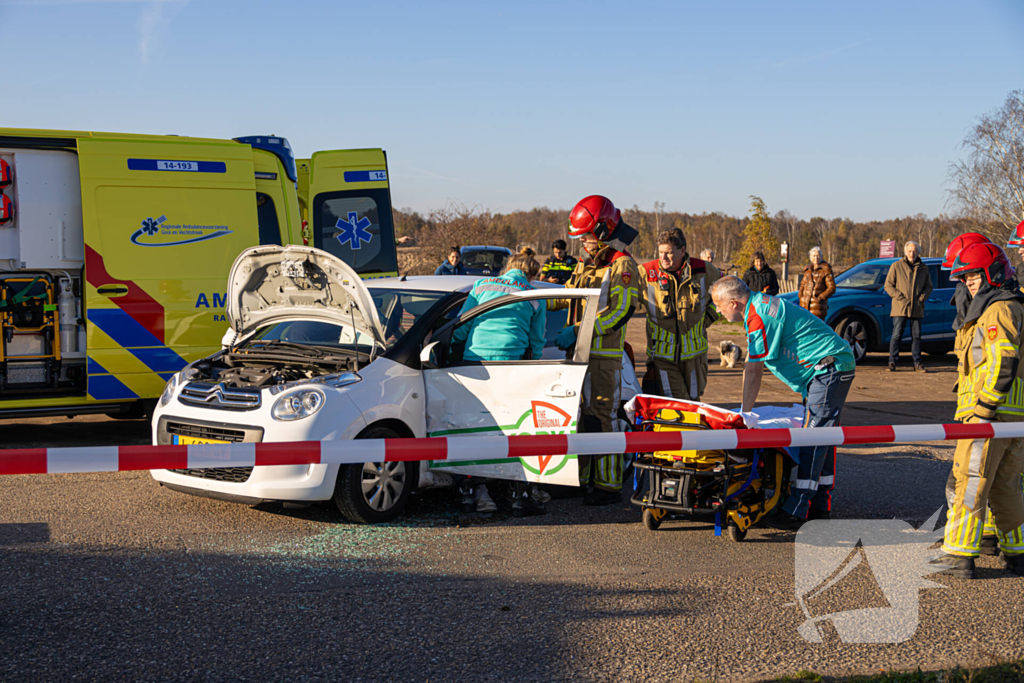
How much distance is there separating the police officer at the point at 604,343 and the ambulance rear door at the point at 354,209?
506 cm

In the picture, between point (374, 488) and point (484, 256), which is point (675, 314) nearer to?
point (374, 488)

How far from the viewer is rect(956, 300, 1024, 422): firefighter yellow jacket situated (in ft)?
14.8

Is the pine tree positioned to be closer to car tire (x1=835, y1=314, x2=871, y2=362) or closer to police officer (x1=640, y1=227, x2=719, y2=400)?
car tire (x1=835, y1=314, x2=871, y2=362)

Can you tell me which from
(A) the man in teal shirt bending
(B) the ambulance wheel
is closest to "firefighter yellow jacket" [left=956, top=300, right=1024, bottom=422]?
(A) the man in teal shirt bending

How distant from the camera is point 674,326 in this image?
22.6ft

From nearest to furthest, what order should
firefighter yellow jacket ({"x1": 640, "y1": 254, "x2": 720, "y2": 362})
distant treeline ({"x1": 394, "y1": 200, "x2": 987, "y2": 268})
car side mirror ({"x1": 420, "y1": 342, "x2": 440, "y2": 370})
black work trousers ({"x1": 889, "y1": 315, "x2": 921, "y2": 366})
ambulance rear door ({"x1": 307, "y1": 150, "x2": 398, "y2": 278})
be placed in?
car side mirror ({"x1": 420, "y1": 342, "x2": 440, "y2": 370}), firefighter yellow jacket ({"x1": 640, "y1": 254, "x2": 720, "y2": 362}), ambulance rear door ({"x1": 307, "y1": 150, "x2": 398, "y2": 278}), black work trousers ({"x1": 889, "y1": 315, "x2": 921, "y2": 366}), distant treeline ({"x1": 394, "y1": 200, "x2": 987, "y2": 268})

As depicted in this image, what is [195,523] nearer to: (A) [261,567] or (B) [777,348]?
(A) [261,567]

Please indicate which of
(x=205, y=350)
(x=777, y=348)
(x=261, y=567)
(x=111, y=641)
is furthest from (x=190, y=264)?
(x=777, y=348)

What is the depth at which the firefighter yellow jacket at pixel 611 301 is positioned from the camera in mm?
5816

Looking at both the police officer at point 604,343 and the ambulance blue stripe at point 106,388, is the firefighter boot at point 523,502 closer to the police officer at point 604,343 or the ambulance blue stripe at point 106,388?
the police officer at point 604,343

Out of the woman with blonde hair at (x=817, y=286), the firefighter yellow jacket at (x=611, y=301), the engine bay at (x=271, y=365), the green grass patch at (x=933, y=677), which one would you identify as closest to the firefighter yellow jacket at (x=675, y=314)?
the firefighter yellow jacket at (x=611, y=301)

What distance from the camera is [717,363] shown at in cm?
1389

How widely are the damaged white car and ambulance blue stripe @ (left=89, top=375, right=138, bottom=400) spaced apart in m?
2.10

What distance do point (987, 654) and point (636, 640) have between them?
1514mm
